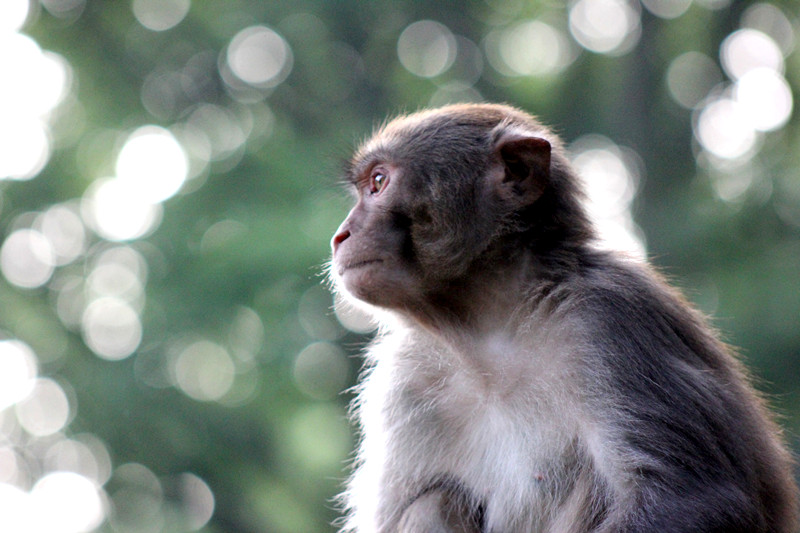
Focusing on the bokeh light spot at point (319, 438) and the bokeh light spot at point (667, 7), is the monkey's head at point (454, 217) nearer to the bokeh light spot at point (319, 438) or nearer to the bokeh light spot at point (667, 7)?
the bokeh light spot at point (319, 438)

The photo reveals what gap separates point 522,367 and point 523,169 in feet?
3.11

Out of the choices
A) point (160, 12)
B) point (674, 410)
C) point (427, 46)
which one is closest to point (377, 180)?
point (674, 410)

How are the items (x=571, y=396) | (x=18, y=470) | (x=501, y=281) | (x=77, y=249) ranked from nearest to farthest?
(x=571, y=396) < (x=501, y=281) < (x=77, y=249) < (x=18, y=470)

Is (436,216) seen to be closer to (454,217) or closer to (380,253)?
(454,217)

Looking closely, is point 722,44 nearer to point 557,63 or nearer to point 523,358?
point 557,63

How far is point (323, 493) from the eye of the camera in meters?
12.8

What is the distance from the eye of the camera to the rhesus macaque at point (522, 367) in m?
4.01

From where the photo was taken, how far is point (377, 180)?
197 inches

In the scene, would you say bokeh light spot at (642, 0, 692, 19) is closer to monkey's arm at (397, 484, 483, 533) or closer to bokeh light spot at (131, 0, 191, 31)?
bokeh light spot at (131, 0, 191, 31)

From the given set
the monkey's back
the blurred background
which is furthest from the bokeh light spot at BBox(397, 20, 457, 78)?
the monkey's back

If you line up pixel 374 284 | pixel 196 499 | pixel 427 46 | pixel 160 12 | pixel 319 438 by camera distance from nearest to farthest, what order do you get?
pixel 374 284, pixel 319 438, pixel 427 46, pixel 196 499, pixel 160 12

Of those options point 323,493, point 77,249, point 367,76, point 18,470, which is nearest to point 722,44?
point 367,76

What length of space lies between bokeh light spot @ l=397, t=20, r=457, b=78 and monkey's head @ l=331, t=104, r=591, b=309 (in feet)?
33.7

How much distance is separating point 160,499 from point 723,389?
1352cm
